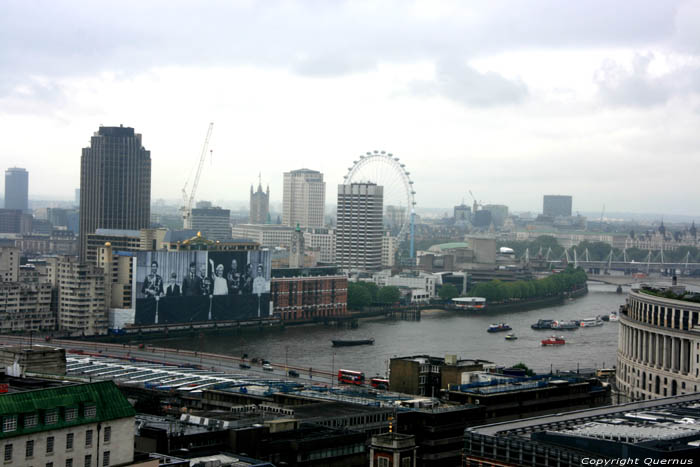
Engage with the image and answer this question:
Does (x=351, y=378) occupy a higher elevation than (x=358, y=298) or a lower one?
lower

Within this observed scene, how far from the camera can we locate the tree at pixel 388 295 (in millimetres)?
79125

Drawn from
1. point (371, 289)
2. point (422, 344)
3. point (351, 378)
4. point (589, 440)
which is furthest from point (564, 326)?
point (589, 440)

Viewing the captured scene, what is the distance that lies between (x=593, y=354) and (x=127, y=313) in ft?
75.4

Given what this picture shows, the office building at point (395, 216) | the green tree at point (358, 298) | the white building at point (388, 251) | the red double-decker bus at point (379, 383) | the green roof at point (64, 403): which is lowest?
the red double-decker bus at point (379, 383)

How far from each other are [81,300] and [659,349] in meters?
31.5

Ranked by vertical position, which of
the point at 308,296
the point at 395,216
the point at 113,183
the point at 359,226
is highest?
the point at 113,183

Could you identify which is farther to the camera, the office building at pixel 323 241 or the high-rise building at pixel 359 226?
the office building at pixel 323 241

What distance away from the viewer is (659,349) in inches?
1478

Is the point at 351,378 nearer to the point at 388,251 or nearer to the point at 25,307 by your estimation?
the point at 25,307

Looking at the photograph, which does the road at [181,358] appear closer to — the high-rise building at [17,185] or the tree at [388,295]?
the tree at [388,295]

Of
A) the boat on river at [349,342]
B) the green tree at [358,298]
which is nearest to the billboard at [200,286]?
the green tree at [358,298]

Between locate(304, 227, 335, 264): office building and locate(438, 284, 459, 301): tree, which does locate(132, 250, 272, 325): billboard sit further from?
locate(304, 227, 335, 264): office building

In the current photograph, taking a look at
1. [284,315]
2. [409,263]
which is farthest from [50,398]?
[409,263]

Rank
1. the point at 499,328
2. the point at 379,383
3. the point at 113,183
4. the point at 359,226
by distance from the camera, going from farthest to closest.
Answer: the point at 359,226 < the point at 113,183 < the point at 499,328 < the point at 379,383
